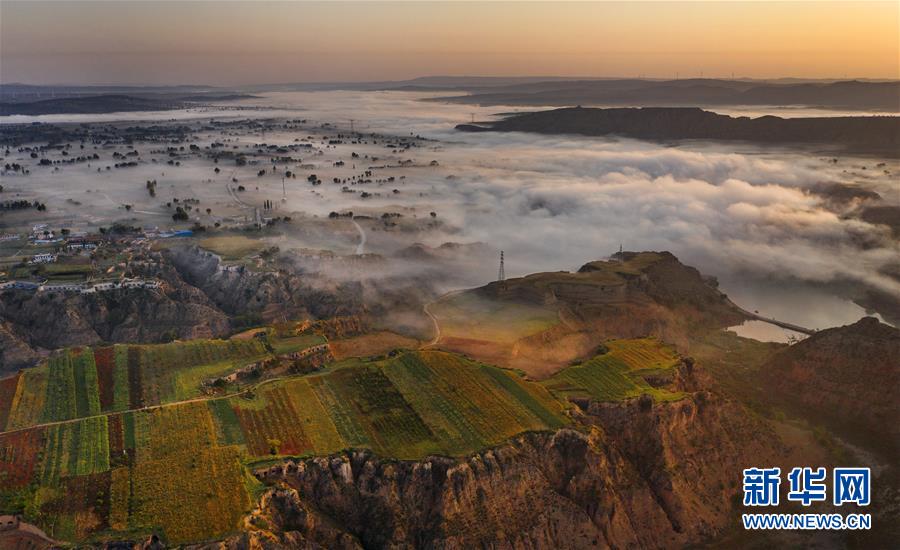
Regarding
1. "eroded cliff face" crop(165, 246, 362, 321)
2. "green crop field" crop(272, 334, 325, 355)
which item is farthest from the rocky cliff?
"eroded cliff face" crop(165, 246, 362, 321)

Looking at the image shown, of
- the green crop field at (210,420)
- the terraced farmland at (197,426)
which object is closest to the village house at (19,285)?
the green crop field at (210,420)

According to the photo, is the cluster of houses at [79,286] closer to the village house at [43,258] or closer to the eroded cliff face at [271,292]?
the village house at [43,258]

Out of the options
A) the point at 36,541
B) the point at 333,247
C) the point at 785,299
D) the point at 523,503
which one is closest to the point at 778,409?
the point at 523,503

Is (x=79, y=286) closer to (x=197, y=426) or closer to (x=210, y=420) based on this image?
(x=210, y=420)

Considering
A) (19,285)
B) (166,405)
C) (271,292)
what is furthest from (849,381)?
(19,285)

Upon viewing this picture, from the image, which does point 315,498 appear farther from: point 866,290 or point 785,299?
point 866,290

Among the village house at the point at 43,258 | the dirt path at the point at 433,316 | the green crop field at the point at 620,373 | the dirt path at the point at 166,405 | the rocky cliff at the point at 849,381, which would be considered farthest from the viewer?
the village house at the point at 43,258

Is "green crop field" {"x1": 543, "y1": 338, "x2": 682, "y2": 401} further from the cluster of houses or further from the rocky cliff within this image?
the cluster of houses
